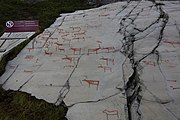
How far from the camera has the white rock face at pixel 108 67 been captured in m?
3.38

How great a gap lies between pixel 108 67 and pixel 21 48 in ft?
5.34

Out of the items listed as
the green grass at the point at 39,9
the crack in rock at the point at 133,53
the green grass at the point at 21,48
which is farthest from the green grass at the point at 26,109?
the green grass at the point at 39,9

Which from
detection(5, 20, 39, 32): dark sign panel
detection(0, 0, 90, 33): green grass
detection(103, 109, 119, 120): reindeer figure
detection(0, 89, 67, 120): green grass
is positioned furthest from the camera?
detection(0, 0, 90, 33): green grass

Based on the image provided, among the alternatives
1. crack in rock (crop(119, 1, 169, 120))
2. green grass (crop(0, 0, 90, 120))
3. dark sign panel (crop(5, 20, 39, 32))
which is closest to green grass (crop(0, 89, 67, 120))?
green grass (crop(0, 0, 90, 120))

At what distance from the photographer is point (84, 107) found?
3395 mm

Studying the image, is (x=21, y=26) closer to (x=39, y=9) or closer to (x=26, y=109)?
(x=26, y=109)

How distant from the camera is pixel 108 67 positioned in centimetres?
421

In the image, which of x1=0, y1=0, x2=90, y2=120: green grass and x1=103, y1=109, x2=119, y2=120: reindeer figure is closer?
x1=103, y1=109, x2=119, y2=120: reindeer figure

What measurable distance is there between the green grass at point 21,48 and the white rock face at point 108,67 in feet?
0.38

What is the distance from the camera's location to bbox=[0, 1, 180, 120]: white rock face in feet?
11.1

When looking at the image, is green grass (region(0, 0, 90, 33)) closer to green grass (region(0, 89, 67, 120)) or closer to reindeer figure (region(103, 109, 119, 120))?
green grass (region(0, 89, 67, 120))

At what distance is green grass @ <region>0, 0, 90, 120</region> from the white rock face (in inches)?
4.5

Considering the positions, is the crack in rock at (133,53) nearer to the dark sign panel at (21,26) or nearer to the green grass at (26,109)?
the green grass at (26,109)

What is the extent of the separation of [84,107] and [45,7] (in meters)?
5.23
